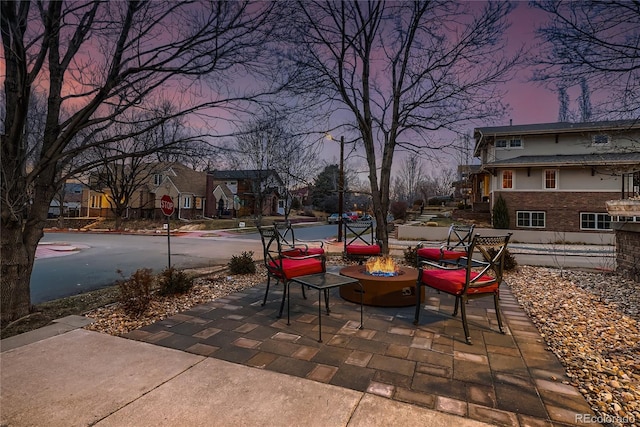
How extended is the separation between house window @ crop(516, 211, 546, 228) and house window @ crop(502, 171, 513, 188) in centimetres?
179

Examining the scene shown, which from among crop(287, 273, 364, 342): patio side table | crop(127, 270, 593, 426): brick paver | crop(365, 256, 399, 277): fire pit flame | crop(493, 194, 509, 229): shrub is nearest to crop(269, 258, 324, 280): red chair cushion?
crop(287, 273, 364, 342): patio side table

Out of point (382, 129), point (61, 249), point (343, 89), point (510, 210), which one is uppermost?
point (343, 89)

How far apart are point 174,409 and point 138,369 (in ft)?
2.62

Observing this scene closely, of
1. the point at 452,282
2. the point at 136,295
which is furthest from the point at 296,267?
the point at 136,295

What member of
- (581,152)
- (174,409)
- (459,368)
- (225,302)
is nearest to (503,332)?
(459,368)

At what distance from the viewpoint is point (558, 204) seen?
1869 cm

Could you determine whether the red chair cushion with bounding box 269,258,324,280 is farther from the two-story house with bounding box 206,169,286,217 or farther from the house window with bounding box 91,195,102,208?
the house window with bounding box 91,195,102,208

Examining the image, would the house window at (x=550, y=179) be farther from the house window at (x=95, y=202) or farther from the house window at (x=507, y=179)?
the house window at (x=95, y=202)

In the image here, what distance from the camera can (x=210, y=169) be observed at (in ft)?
18.4

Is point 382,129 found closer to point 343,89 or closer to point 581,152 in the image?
point 343,89

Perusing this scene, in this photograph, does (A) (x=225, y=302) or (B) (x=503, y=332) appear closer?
(B) (x=503, y=332)

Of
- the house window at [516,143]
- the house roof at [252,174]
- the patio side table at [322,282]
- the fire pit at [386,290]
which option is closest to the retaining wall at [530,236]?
the house window at [516,143]

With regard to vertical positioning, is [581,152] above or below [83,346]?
above

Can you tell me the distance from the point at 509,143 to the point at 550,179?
347 centimetres
